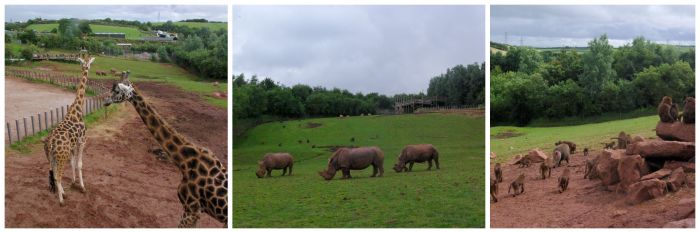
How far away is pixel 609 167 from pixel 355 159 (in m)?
4.13

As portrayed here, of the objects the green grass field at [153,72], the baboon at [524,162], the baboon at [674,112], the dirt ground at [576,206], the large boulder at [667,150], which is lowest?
the dirt ground at [576,206]

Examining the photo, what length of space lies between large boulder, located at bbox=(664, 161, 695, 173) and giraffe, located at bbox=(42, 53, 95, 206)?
8.79 metres

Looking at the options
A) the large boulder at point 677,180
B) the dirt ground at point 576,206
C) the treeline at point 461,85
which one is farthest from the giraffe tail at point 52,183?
the large boulder at point 677,180

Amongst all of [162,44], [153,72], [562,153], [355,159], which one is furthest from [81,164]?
[562,153]

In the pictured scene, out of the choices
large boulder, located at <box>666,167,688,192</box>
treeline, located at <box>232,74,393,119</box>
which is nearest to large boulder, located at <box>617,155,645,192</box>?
large boulder, located at <box>666,167,688,192</box>

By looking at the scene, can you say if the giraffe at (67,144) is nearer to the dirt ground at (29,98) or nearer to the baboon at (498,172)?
the dirt ground at (29,98)

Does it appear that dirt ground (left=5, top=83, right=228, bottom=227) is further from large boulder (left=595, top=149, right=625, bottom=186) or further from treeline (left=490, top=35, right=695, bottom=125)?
large boulder (left=595, top=149, right=625, bottom=186)

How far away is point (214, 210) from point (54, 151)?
2408 millimetres

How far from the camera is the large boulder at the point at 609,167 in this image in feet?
41.2

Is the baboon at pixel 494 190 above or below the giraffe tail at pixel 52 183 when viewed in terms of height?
below

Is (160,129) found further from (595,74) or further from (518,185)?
(595,74)

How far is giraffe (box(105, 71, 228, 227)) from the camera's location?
11.5m

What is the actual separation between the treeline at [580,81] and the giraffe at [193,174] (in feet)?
15.0

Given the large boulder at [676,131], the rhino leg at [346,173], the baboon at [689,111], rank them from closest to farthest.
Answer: the baboon at [689,111] → the large boulder at [676,131] → the rhino leg at [346,173]
